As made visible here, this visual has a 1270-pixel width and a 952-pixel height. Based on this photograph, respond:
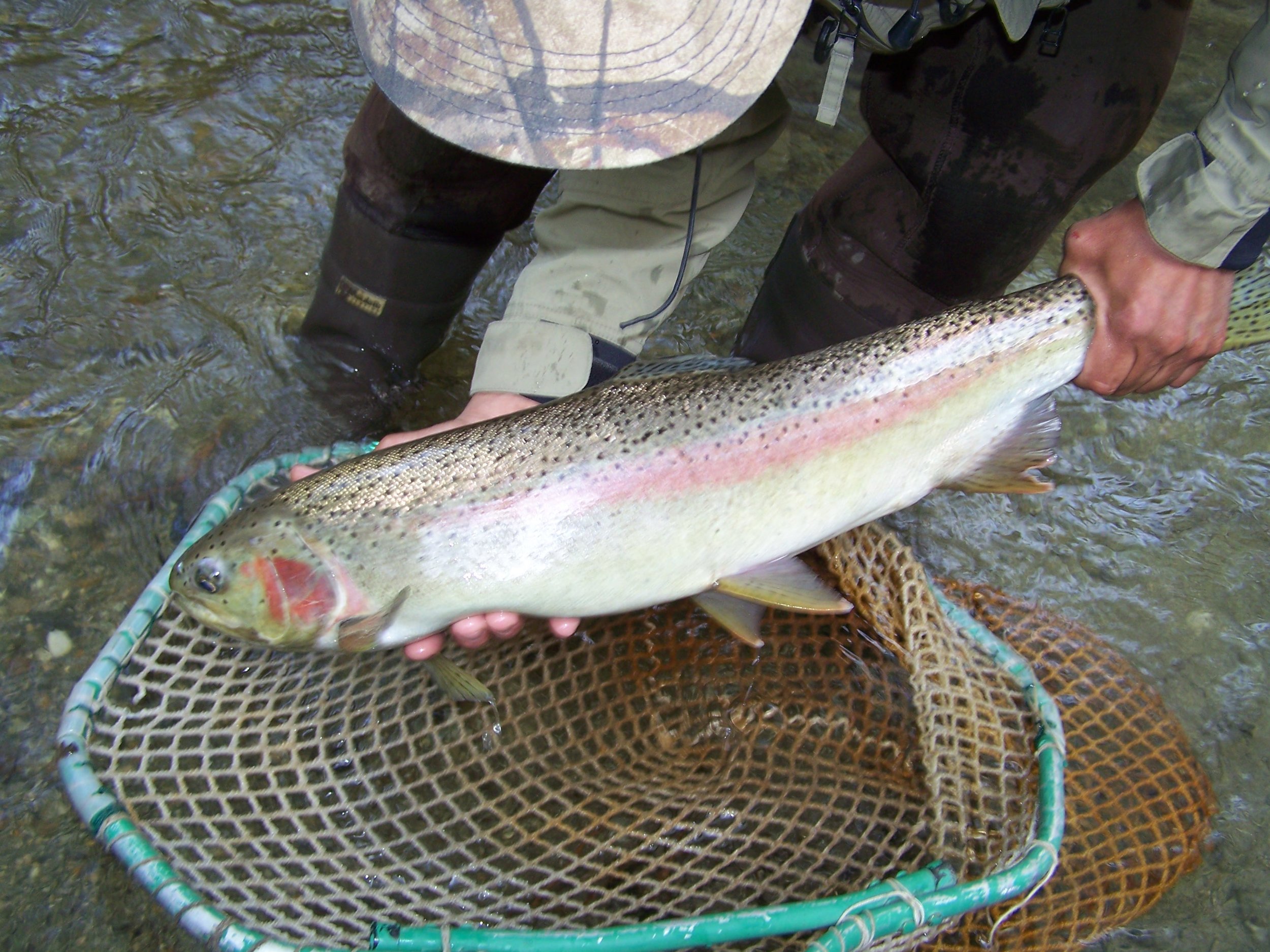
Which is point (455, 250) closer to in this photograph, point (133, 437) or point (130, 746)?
point (133, 437)

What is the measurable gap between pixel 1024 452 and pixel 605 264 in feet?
3.80

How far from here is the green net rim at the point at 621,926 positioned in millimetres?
1481

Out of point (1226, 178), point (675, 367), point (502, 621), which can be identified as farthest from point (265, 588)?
point (1226, 178)

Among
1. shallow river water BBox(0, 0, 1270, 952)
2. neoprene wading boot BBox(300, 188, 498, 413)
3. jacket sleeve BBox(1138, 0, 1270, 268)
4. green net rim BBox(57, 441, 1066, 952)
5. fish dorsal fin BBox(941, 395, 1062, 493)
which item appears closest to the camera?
green net rim BBox(57, 441, 1066, 952)

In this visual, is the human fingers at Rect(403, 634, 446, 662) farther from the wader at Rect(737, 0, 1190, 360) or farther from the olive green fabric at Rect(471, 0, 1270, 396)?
the wader at Rect(737, 0, 1190, 360)

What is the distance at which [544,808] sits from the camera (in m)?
2.07

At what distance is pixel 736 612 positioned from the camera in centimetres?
198

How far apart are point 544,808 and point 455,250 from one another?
5.11 feet

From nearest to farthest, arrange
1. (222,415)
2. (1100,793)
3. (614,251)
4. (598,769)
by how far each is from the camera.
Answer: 1. (598,769)
2. (1100,793)
3. (614,251)
4. (222,415)

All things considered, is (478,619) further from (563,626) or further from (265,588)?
(265,588)

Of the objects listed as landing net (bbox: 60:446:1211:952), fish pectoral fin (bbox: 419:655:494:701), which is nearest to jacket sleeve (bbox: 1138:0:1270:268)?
landing net (bbox: 60:446:1211:952)

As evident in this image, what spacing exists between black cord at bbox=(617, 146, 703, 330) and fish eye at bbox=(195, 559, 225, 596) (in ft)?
3.75

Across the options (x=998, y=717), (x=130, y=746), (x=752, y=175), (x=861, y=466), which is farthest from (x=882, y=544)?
(x=130, y=746)

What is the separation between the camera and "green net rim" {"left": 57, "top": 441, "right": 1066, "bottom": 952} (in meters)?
1.48
